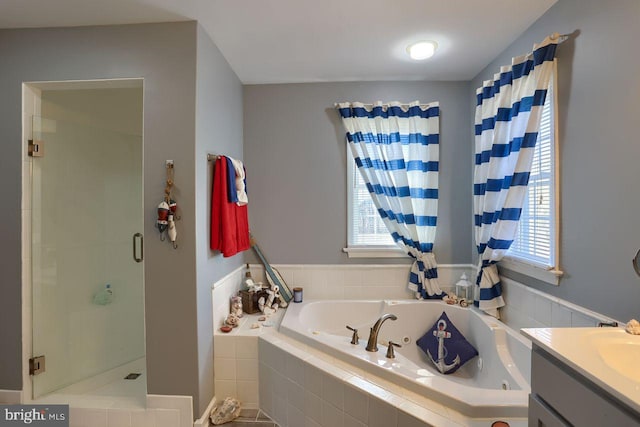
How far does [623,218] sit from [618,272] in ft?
0.80

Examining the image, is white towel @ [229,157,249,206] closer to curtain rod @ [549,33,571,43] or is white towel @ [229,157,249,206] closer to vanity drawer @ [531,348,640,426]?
vanity drawer @ [531,348,640,426]

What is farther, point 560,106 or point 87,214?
point 87,214

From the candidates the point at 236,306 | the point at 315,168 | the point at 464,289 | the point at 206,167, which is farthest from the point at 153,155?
the point at 464,289

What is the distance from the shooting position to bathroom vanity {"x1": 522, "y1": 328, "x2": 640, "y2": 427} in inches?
29.1

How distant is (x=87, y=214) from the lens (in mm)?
2422

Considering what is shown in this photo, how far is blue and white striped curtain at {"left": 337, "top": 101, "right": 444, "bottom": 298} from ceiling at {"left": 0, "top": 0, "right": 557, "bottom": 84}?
40 cm

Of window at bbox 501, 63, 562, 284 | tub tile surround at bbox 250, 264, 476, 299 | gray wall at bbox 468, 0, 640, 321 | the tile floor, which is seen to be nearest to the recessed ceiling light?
gray wall at bbox 468, 0, 640, 321

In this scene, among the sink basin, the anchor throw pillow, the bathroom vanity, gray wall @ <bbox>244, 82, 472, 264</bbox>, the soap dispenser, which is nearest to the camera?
the bathroom vanity

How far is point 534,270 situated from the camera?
188 centimetres

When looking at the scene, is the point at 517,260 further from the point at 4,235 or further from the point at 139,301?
the point at 4,235

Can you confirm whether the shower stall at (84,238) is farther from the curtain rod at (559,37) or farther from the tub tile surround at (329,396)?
the curtain rod at (559,37)

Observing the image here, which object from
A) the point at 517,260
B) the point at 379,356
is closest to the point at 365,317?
the point at 379,356

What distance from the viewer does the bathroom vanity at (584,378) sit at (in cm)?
74

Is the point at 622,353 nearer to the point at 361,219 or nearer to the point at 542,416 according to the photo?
the point at 542,416
